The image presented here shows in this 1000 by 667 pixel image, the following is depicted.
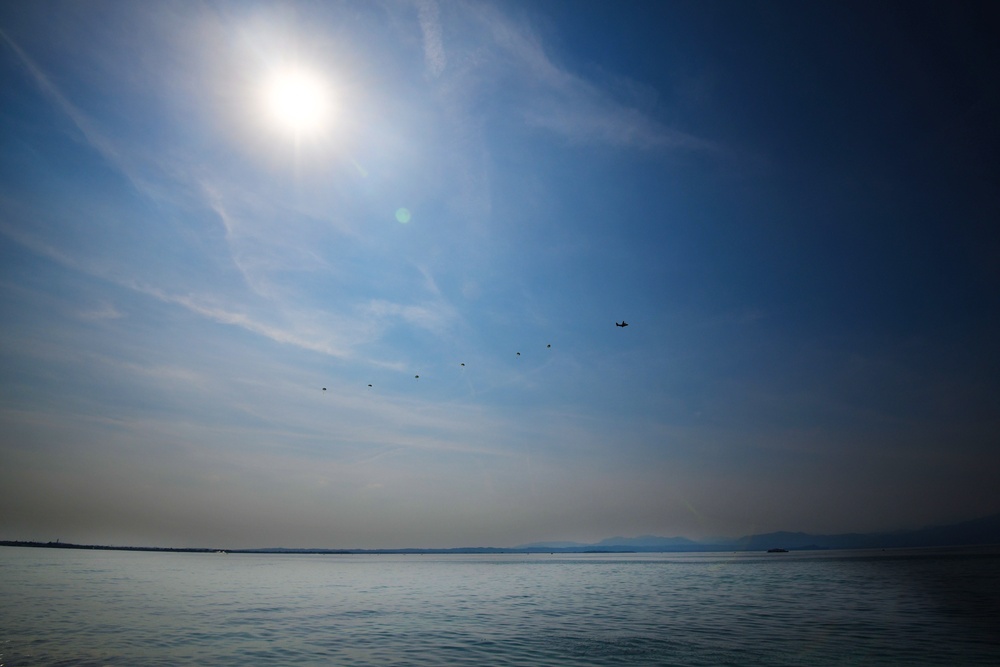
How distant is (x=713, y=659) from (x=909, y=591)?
169 ft

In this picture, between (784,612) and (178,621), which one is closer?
(178,621)

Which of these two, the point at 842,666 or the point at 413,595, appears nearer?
the point at 842,666

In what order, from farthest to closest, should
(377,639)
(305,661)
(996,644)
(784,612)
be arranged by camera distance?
(784,612) → (377,639) → (996,644) → (305,661)

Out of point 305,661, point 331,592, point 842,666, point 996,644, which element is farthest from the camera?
point 331,592

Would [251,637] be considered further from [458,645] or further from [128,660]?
[458,645]

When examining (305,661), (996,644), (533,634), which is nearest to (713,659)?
(533,634)

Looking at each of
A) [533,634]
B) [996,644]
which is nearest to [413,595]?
[533,634]

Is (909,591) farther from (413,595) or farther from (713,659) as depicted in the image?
(413,595)

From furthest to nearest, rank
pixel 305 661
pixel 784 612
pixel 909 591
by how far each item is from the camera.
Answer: pixel 909 591 < pixel 784 612 < pixel 305 661

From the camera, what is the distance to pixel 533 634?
31766 millimetres

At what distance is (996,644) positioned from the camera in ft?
90.7

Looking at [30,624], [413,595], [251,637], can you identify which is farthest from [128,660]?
[413,595]

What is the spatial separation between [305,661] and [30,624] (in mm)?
23256

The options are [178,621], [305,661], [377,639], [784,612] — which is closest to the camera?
[305,661]
